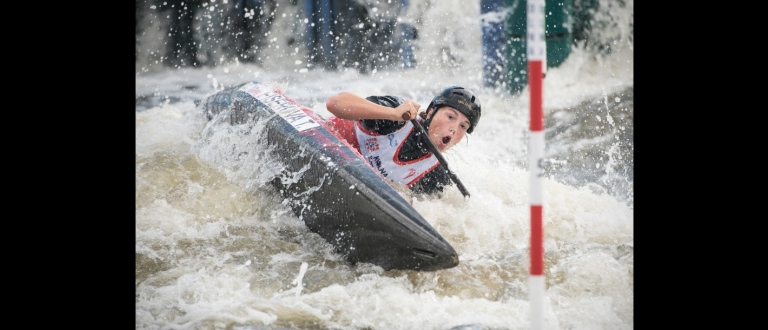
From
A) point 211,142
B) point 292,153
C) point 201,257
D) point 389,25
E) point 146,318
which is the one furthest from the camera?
point 389,25

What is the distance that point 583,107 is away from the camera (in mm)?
4957

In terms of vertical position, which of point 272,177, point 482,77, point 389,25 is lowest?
point 272,177

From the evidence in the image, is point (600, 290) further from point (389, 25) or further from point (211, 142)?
point (389, 25)

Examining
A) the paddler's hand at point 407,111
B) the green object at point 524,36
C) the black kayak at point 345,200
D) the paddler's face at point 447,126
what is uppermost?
the green object at point 524,36

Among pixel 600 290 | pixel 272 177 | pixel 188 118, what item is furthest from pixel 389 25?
pixel 600 290

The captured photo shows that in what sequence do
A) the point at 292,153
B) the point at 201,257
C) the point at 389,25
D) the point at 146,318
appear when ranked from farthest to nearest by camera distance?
1. the point at 389,25
2. the point at 292,153
3. the point at 201,257
4. the point at 146,318

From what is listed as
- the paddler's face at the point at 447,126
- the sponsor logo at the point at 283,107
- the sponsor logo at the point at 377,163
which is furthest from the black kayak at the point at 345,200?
the paddler's face at the point at 447,126

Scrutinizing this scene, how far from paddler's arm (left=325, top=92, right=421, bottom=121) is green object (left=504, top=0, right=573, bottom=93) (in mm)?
1091

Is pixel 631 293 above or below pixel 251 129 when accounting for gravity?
below

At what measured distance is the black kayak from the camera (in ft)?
8.14

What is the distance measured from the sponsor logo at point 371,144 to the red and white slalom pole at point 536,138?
A: 4.39ft

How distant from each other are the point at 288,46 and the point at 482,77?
1461 mm

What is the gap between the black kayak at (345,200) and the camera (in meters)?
2.48

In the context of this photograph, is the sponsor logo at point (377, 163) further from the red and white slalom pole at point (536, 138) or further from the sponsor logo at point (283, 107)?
the red and white slalom pole at point (536, 138)
